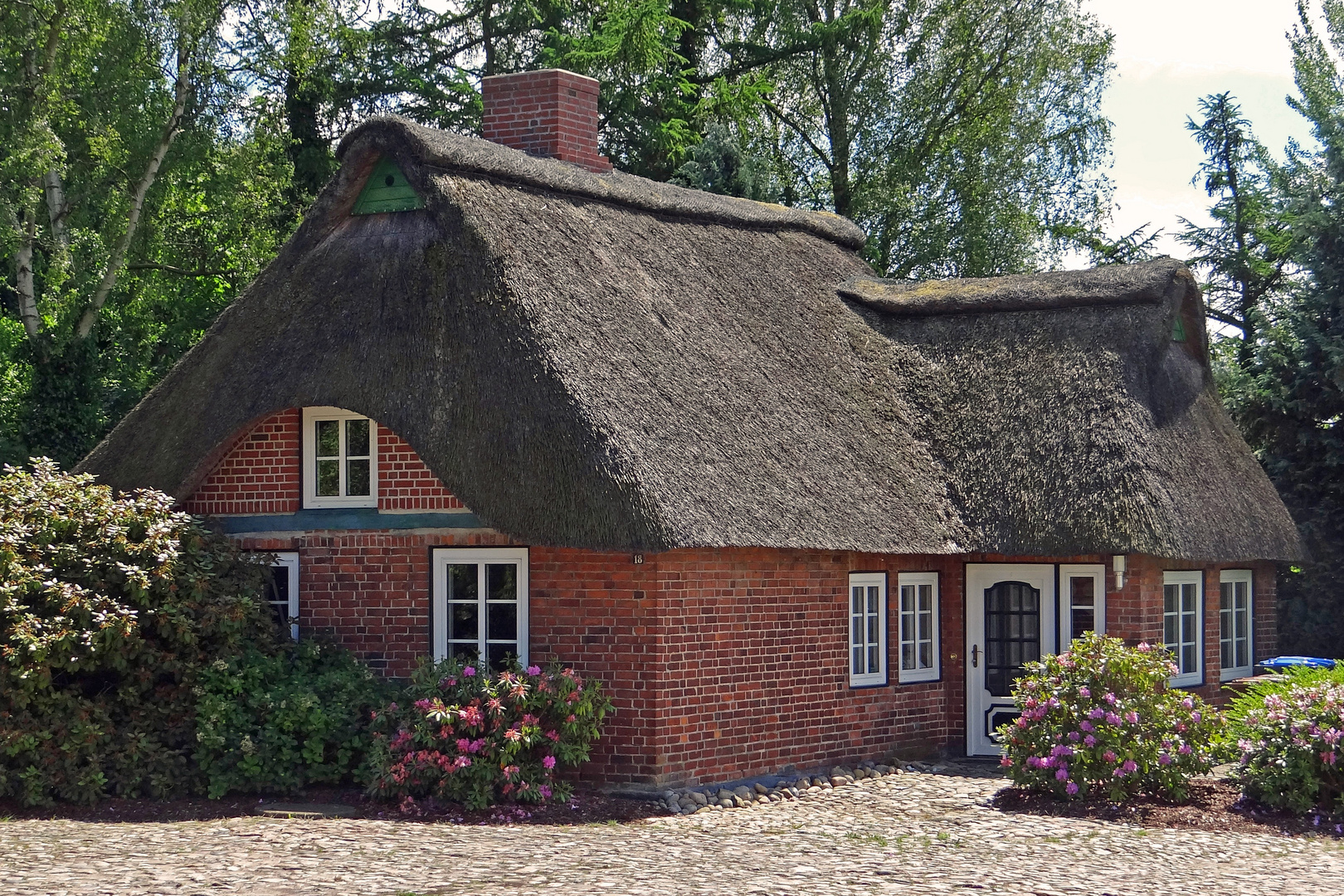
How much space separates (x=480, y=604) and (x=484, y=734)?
1.61 metres

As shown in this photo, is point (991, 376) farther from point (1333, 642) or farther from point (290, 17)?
point (290, 17)

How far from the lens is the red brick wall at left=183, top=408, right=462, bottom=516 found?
45.2 ft

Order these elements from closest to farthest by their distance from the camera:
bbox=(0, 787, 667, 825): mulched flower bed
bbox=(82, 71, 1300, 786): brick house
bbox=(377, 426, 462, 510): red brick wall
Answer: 1. bbox=(0, 787, 667, 825): mulched flower bed
2. bbox=(82, 71, 1300, 786): brick house
3. bbox=(377, 426, 462, 510): red brick wall

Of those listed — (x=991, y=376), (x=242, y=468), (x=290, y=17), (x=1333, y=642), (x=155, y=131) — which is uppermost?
(x=290, y=17)

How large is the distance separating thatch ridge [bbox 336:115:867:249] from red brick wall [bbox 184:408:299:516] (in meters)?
2.68

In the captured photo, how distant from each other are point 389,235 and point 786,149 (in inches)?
732

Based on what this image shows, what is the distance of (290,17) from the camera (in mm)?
23141

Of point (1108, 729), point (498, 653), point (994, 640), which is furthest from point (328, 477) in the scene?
point (1108, 729)

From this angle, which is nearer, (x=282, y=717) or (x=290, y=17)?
(x=282, y=717)

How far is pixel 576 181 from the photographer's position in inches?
604

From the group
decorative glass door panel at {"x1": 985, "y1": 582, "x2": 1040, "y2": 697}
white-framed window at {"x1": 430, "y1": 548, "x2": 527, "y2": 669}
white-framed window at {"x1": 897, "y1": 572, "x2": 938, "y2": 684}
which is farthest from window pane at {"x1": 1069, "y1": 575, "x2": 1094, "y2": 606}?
white-framed window at {"x1": 430, "y1": 548, "x2": 527, "y2": 669}

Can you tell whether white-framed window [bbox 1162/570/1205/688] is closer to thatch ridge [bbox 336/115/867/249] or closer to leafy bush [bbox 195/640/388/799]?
thatch ridge [bbox 336/115/867/249]

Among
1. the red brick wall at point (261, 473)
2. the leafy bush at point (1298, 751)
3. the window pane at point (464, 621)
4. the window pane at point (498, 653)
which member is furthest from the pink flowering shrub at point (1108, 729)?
the red brick wall at point (261, 473)

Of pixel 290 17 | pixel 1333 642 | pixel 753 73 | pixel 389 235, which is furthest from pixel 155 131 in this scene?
pixel 1333 642
